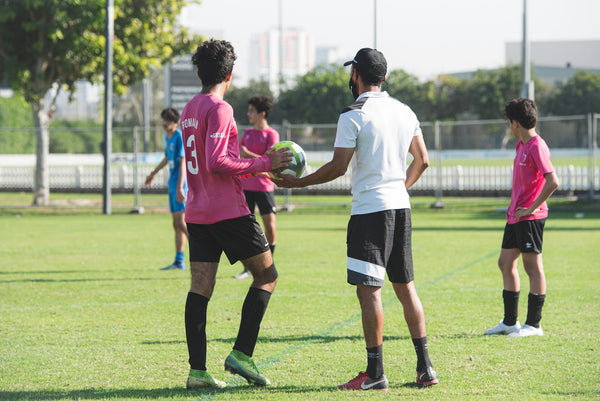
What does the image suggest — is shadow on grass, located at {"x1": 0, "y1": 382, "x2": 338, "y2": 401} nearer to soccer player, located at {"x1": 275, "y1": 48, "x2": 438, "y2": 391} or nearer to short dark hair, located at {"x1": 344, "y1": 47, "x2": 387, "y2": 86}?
soccer player, located at {"x1": 275, "y1": 48, "x2": 438, "y2": 391}

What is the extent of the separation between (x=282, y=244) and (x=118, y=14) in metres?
12.4

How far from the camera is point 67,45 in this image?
22.5m

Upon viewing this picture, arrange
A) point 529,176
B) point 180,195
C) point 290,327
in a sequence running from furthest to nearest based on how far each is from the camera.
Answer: point 180,195 < point 290,327 < point 529,176

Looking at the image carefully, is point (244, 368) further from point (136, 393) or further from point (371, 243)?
point (371, 243)

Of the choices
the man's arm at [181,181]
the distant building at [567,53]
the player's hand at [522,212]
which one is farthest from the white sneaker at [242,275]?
the distant building at [567,53]

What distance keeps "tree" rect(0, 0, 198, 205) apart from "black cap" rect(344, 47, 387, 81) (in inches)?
728

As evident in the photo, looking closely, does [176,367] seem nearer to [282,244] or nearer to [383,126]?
[383,126]

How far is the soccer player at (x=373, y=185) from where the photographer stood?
15.8ft

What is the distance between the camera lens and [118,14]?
23328 mm

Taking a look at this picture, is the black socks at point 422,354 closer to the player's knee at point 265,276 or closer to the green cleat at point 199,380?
the player's knee at point 265,276

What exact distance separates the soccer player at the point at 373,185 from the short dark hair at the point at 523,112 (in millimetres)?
1925

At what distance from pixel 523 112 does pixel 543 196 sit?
0.74m

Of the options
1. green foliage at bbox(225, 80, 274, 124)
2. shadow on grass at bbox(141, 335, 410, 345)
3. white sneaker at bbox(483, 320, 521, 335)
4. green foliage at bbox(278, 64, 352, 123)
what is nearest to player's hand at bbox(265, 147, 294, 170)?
shadow on grass at bbox(141, 335, 410, 345)

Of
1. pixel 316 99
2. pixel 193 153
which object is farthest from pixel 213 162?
pixel 316 99
